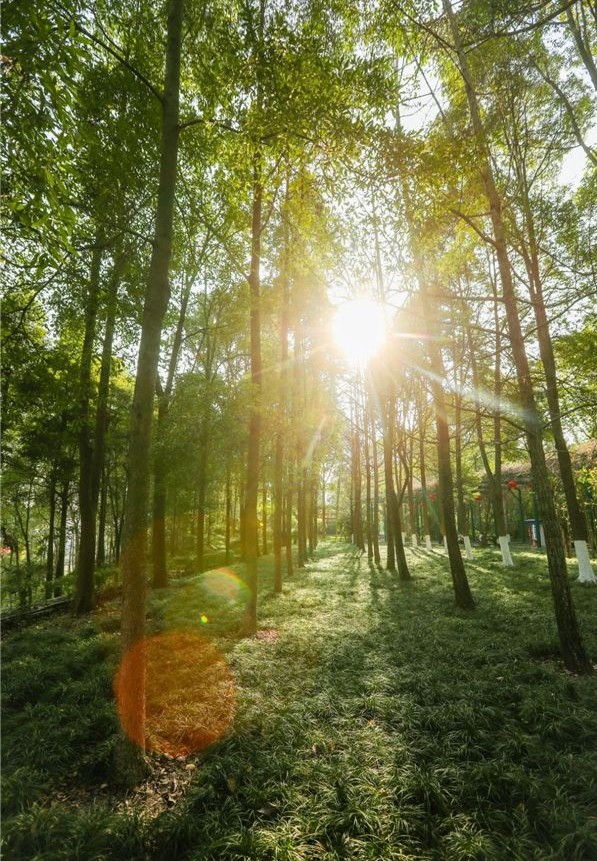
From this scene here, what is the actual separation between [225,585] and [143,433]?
12.4 meters

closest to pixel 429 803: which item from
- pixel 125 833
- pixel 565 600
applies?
pixel 125 833

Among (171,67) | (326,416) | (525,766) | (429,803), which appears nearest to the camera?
(429,803)

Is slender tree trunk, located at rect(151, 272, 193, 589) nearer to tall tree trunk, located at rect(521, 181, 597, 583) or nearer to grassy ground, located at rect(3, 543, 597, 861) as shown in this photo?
grassy ground, located at rect(3, 543, 597, 861)

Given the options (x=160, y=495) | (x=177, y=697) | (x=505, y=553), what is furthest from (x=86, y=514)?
(x=505, y=553)

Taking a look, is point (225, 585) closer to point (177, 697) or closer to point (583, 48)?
point (177, 697)

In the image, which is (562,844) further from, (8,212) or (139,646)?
(8,212)

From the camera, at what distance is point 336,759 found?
13.3 ft

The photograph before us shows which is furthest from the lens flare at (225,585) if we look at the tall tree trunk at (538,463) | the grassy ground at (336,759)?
the tall tree trunk at (538,463)

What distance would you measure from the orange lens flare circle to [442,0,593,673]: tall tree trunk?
516 centimetres

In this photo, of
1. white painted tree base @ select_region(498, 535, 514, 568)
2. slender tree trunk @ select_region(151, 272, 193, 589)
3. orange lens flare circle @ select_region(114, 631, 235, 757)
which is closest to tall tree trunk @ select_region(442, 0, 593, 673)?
orange lens flare circle @ select_region(114, 631, 235, 757)

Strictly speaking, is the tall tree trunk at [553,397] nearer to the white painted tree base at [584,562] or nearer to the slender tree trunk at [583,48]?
the white painted tree base at [584,562]

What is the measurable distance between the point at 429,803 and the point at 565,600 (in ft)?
13.5

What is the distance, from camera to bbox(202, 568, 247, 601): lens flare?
13084 mm

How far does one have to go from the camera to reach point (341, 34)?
593cm
